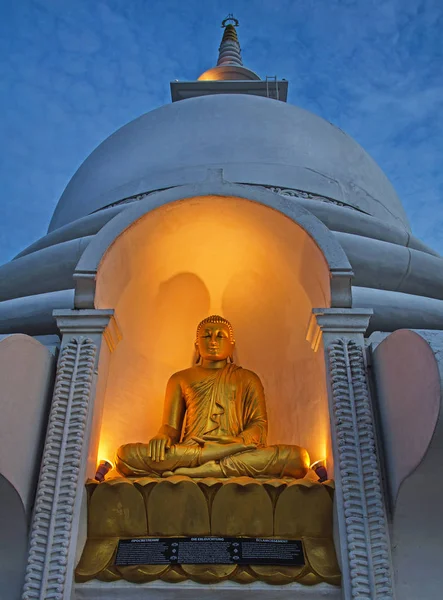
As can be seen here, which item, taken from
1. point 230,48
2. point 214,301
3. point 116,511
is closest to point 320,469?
point 116,511

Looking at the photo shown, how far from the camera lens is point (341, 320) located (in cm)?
614

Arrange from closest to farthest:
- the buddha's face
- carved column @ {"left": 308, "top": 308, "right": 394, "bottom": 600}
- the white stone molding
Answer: carved column @ {"left": 308, "top": 308, "right": 394, "bottom": 600} → the white stone molding → the buddha's face

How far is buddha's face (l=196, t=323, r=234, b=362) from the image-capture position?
24.6 ft

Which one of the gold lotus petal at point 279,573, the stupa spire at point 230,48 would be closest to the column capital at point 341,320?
the gold lotus petal at point 279,573

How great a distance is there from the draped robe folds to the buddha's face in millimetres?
159

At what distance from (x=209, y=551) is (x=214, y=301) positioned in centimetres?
375

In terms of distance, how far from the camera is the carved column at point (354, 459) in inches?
194

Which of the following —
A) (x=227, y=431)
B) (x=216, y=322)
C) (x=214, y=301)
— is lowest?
(x=227, y=431)

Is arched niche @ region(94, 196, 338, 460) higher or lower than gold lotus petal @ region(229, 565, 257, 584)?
higher

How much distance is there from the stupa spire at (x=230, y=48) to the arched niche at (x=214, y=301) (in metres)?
11.6

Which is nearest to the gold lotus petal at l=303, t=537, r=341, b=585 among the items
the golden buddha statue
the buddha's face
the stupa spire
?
the golden buddha statue

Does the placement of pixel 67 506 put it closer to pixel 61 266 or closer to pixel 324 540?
pixel 324 540

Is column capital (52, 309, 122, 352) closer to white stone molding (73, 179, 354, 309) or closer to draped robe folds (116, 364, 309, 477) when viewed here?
white stone molding (73, 179, 354, 309)

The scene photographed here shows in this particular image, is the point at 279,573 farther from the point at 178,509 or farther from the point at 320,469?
the point at 320,469
